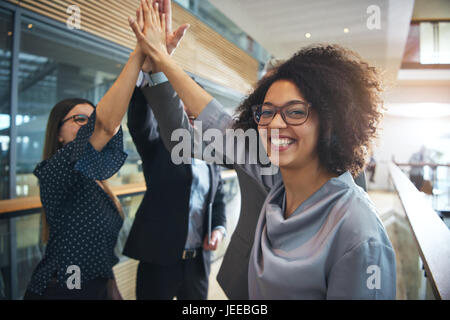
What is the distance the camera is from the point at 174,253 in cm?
146

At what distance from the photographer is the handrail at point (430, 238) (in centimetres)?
57

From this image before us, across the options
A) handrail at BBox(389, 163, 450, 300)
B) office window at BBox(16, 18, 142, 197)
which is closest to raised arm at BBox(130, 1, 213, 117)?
handrail at BBox(389, 163, 450, 300)

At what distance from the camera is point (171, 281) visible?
151 centimetres

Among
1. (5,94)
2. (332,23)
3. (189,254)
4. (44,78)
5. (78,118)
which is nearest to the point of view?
(78,118)

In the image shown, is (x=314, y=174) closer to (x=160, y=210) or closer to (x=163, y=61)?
(x=163, y=61)

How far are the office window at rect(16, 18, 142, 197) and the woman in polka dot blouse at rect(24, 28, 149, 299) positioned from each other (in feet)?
4.37

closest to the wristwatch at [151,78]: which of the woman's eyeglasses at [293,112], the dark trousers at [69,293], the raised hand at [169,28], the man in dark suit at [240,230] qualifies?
the man in dark suit at [240,230]

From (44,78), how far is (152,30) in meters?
2.06

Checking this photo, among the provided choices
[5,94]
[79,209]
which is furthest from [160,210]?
[5,94]

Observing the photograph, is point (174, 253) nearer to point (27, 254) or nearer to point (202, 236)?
point (202, 236)

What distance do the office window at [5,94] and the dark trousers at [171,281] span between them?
1.33 metres

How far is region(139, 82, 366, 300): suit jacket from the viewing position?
96cm

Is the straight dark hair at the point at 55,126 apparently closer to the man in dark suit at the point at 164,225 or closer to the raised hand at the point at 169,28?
the man in dark suit at the point at 164,225
